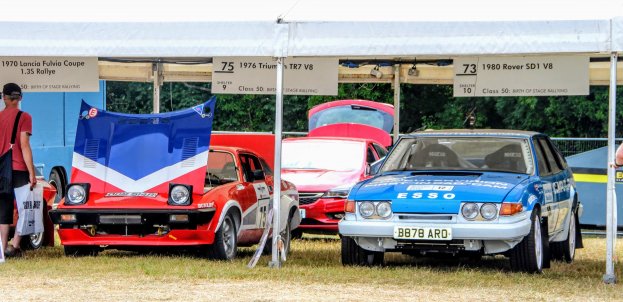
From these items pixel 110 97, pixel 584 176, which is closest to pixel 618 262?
pixel 584 176

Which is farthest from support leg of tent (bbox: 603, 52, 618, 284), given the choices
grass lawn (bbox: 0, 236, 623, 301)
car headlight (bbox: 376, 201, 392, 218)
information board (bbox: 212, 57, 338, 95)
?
information board (bbox: 212, 57, 338, 95)

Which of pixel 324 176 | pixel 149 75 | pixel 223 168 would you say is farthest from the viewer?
pixel 149 75

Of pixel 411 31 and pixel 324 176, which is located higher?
pixel 411 31

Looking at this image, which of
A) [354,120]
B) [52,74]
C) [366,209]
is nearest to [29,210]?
[52,74]

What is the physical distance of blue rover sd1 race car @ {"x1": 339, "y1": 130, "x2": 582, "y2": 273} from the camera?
470 inches

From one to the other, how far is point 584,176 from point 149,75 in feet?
26.7

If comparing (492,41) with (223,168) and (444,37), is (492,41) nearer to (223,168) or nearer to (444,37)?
(444,37)

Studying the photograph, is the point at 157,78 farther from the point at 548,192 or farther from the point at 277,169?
the point at 548,192

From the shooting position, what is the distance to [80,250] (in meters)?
13.9

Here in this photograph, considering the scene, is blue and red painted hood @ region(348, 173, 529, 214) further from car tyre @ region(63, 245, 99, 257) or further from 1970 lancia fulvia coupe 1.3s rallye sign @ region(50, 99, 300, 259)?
car tyre @ region(63, 245, 99, 257)

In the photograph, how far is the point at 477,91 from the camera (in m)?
15.4

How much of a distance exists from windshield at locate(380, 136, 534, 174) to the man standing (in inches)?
151

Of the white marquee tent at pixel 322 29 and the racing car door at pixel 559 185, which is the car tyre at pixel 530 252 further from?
the racing car door at pixel 559 185

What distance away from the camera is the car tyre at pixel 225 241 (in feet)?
43.7
